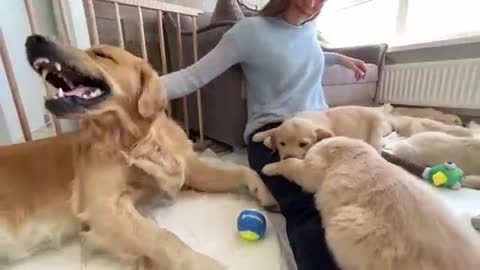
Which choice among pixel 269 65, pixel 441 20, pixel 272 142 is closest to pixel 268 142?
pixel 272 142

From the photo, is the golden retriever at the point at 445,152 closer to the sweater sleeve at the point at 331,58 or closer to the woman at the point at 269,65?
the woman at the point at 269,65

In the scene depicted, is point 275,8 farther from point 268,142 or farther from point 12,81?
point 12,81

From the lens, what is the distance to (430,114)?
6.44 feet

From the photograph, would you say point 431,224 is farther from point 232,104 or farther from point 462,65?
point 462,65

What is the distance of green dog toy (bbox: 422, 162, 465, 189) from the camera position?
41.4 inches

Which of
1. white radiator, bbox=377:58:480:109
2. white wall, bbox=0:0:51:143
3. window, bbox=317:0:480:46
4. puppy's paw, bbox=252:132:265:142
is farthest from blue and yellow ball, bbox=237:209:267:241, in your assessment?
window, bbox=317:0:480:46

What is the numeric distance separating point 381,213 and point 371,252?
0.08 metres

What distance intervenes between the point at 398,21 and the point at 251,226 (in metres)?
2.38

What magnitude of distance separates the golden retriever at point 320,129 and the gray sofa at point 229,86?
0.27m

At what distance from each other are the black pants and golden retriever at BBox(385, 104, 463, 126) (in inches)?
51.4

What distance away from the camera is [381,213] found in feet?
2.00

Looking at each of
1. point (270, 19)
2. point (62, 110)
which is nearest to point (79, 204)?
point (62, 110)

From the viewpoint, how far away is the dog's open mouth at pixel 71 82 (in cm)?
82

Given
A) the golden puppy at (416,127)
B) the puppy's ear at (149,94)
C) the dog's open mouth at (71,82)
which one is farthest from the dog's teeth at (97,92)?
the golden puppy at (416,127)
